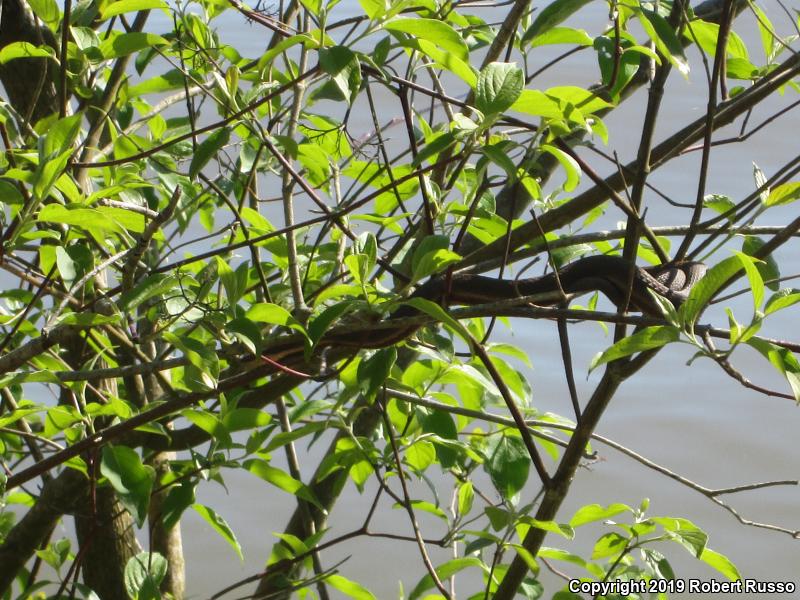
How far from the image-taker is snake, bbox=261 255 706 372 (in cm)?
84

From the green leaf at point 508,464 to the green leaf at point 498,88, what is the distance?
1.46 ft

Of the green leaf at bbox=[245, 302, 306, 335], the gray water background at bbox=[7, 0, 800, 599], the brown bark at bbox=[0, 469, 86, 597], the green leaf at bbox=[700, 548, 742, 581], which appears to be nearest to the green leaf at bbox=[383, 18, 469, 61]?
the green leaf at bbox=[245, 302, 306, 335]

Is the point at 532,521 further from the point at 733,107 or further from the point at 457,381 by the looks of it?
the point at 733,107

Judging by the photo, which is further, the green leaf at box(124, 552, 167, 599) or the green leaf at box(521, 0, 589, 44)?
the green leaf at box(124, 552, 167, 599)

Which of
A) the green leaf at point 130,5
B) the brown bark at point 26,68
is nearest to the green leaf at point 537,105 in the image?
the green leaf at point 130,5

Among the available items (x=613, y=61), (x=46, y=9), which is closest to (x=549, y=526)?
(x=613, y=61)

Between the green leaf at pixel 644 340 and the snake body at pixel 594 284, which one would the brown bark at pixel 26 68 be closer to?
the snake body at pixel 594 284

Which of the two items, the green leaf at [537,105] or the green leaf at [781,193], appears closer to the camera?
the green leaf at [537,105]

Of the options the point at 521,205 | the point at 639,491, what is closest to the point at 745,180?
the point at 639,491

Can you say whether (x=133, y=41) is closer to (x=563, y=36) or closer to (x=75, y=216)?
(x=75, y=216)

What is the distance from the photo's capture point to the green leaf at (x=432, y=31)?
0.67 m

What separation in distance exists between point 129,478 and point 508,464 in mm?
389

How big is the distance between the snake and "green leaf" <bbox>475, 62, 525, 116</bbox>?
0.20 meters

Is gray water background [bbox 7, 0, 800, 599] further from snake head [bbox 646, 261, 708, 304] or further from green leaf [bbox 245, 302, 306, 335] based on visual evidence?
green leaf [bbox 245, 302, 306, 335]
